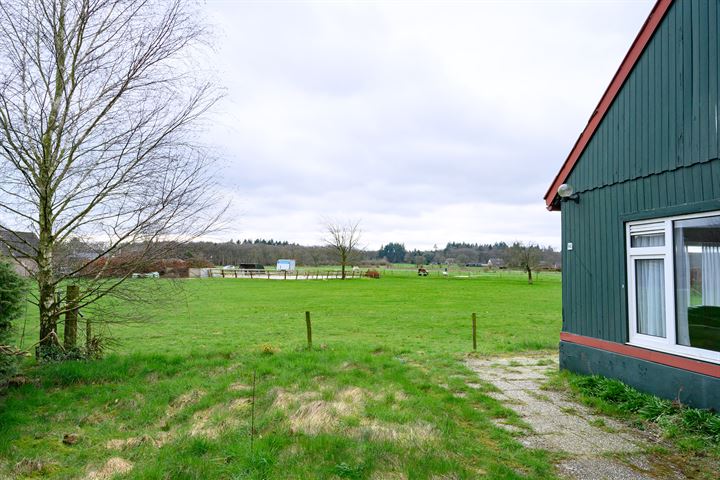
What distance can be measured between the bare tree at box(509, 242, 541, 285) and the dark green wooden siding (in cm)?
4830

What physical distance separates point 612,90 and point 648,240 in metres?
2.40

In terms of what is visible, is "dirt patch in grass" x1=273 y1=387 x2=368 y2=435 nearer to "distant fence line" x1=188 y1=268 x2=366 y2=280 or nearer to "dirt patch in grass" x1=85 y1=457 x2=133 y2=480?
"dirt patch in grass" x1=85 y1=457 x2=133 y2=480

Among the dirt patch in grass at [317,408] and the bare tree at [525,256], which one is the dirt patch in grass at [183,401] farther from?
the bare tree at [525,256]

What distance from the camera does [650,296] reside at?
19.4 ft

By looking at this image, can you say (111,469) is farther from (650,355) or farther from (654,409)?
(650,355)

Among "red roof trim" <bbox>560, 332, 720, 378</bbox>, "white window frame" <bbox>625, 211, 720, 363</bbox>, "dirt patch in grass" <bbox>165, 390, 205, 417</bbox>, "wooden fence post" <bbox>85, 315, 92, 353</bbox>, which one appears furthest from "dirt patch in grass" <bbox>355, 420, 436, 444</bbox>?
"wooden fence post" <bbox>85, 315, 92, 353</bbox>

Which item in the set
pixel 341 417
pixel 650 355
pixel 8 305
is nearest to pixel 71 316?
pixel 8 305

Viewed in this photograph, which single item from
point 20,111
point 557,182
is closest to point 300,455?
point 557,182

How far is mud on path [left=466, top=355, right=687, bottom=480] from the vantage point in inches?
154

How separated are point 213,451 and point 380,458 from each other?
5.41 ft

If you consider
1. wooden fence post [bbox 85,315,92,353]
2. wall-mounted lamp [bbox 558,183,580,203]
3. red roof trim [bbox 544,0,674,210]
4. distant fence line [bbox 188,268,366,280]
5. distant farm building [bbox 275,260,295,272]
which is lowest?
distant fence line [bbox 188,268,366,280]

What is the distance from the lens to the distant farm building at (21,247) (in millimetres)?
7094

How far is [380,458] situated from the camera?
3.86m

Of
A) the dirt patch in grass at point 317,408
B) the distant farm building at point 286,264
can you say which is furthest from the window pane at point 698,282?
the distant farm building at point 286,264
